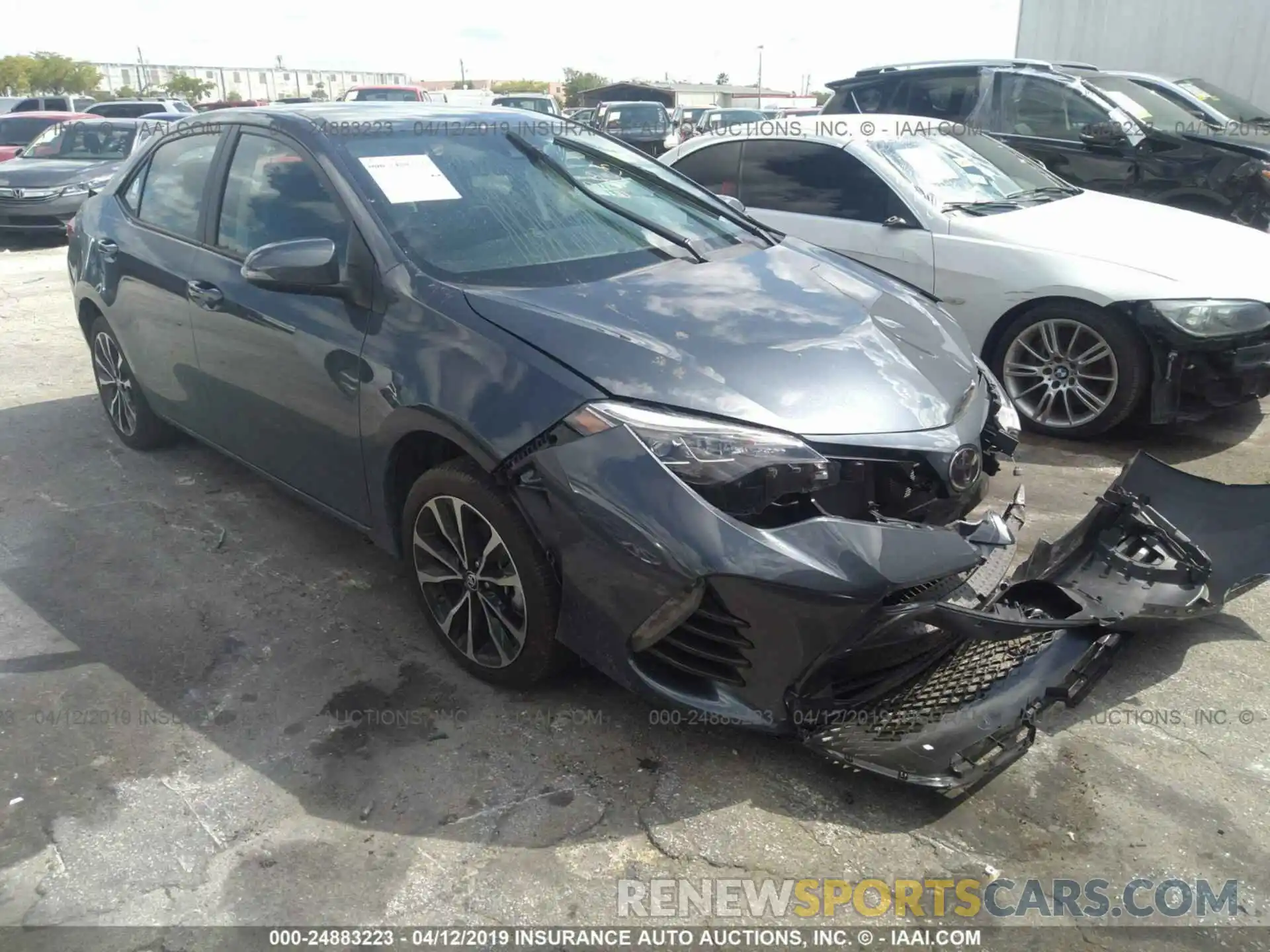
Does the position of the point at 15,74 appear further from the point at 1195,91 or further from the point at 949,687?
the point at 949,687

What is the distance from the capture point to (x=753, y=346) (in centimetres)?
279

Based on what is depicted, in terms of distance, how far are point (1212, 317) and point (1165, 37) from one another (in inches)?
536

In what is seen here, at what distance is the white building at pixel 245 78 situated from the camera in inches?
3127

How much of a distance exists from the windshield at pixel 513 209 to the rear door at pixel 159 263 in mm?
1083

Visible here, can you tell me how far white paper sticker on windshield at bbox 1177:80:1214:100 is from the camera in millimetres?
9961

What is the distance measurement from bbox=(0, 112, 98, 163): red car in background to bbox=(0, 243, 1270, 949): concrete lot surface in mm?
15979

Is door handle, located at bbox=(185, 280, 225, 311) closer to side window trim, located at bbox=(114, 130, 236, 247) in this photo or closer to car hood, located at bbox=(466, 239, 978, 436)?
side window trim, located at bbox=(114, 130, 236, 247)

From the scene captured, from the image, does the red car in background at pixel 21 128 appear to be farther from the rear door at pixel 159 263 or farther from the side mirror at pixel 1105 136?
the side mirror at pixel 1105 136

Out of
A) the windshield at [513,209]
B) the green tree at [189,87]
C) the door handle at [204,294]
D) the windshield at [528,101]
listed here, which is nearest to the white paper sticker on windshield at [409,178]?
the windshield at [513,209]

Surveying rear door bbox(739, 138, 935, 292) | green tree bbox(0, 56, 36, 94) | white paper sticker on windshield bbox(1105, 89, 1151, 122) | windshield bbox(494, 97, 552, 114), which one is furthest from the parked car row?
green tree bbox(0, 56, 36, 94)

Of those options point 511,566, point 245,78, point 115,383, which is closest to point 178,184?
point 115,383

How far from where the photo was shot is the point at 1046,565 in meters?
3.15

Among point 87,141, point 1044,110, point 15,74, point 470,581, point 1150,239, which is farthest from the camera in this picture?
point 15,74

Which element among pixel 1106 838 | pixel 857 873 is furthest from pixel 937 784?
pixel 1106 838
